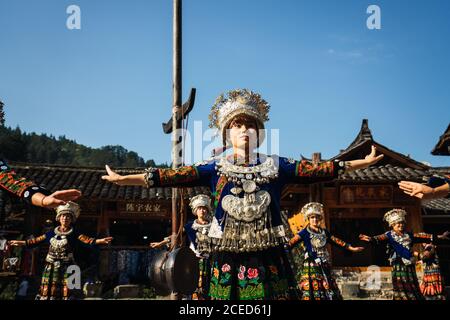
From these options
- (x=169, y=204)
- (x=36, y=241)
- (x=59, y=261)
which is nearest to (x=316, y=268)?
(x=59, y=261)

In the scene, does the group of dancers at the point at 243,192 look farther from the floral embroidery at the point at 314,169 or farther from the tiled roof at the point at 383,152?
the tiled roof at the point at 383,152

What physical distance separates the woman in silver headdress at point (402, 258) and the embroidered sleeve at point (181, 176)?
4561 millimetres

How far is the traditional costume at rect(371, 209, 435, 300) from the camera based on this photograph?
7.22 meters

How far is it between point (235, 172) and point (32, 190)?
157 centimetres

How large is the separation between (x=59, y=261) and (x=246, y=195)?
171 inches

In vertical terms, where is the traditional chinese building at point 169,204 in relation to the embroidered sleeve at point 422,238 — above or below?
above

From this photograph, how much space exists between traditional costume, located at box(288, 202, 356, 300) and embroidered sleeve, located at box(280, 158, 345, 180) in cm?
329

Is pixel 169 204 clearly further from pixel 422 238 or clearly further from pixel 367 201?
pixel 422 238

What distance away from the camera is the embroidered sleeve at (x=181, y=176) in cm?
331

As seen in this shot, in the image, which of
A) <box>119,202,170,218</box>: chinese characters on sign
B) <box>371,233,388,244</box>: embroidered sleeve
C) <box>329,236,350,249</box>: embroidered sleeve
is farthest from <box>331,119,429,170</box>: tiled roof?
<box>329,236,350,249</box>: embroidered sleeve

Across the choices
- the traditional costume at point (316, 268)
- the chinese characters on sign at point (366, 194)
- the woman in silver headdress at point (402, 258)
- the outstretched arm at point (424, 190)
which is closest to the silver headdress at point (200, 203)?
the traditional costume at point (316, 268)

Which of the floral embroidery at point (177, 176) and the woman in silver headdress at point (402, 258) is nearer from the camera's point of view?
the floral embroidery at point (177, 176)
